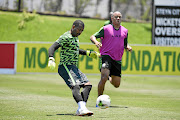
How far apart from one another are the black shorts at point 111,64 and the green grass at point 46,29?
20160mm

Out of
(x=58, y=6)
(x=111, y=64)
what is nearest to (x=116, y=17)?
(x=111, y=64)

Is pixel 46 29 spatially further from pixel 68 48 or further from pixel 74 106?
pixel 68 48

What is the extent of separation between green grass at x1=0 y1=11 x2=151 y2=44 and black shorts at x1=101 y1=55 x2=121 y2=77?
66.1 feet

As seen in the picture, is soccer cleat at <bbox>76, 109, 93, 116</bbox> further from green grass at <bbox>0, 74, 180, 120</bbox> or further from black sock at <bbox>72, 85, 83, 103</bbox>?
black sock at <bbox>72, 85, 83, 103</bbox>

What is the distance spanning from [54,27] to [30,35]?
83.6 inches

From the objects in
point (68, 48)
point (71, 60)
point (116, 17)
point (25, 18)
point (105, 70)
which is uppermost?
point (25, 18)

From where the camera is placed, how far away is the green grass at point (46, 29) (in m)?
30.6

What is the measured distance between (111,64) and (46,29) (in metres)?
22.0

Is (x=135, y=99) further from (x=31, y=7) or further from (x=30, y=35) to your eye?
(x=31, y=7)

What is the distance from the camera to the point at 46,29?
31.8m

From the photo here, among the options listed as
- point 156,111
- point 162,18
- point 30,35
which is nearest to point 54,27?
point 30,35

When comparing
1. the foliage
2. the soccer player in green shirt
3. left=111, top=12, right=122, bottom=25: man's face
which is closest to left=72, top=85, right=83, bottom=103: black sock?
the soccer player in green shirt

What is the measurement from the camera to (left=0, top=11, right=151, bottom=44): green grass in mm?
30594

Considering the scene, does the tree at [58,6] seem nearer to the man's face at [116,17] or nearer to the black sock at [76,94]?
the man's face at [116,17]
